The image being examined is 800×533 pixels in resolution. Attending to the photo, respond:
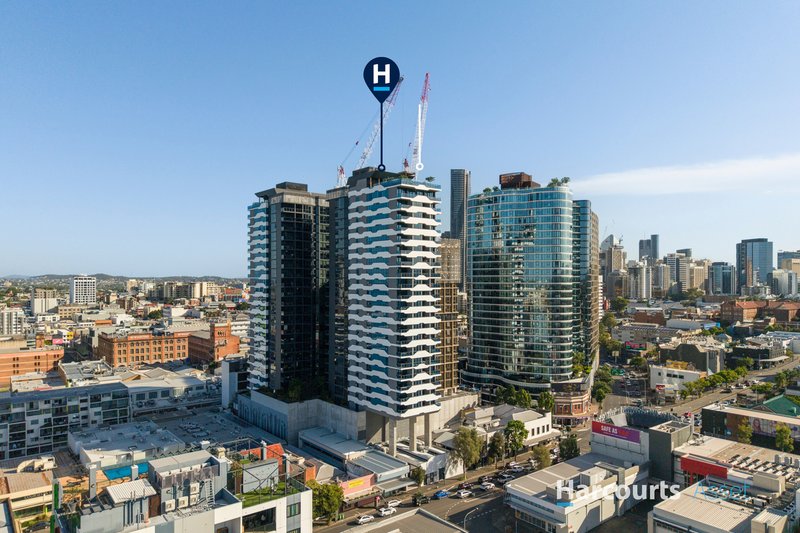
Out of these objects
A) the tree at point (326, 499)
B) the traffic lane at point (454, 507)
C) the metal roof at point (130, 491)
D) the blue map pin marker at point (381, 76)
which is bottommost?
the traffic lane at point (454, 507)

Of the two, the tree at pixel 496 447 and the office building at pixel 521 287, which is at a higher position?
the office building at pixel 521 287

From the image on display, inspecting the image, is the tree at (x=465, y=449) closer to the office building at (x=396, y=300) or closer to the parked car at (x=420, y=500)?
the office building at (x=396, y=300)

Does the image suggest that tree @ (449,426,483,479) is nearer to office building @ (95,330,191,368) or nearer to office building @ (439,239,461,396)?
office building @ (439,239,461,396)

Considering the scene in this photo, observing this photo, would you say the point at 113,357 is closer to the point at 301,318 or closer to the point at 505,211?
the point at 301,318

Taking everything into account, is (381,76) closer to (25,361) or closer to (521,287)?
(521,287)

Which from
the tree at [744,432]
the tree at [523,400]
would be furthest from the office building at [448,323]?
the tree at [744,432]

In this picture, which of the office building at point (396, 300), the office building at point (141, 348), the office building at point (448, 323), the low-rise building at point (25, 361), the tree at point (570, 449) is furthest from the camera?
the office building at point (141, 348)

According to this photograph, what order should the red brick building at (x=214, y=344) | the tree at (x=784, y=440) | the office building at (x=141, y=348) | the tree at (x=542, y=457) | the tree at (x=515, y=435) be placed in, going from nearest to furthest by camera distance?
the tree at (x=542, y=457) → the tree at (x=784, y=440) → the tree at (x=515, y=435) → the red brick building at (x=214, y=344) → the office building at (x=141, y=348)

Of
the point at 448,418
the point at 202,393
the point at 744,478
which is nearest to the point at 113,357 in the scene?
the point at 202,393
